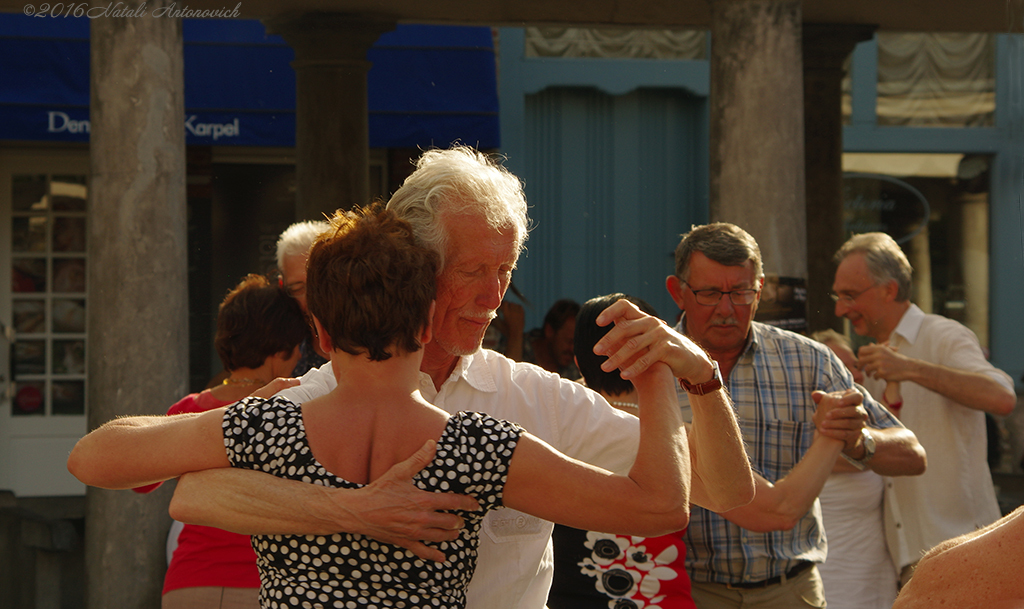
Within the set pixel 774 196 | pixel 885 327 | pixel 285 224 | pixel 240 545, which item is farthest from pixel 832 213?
pixel 240 545

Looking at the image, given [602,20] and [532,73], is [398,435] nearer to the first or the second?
[602,20]

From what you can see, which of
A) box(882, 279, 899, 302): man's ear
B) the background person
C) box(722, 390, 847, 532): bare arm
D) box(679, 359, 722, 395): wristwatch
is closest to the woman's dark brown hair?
the background person

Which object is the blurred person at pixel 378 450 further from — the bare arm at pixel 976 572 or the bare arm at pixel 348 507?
the bare arm at pixel 976 572

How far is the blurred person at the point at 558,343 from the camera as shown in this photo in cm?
721

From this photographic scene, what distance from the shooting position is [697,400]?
2.06m

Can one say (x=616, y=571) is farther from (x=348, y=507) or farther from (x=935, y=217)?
(x=935, y=217)

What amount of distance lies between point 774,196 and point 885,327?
131 centimetres

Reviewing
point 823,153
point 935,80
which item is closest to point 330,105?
point 823,153

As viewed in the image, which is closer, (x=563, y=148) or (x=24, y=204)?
(x=24, y=204)

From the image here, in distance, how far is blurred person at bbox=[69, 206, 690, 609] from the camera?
171 centimetres

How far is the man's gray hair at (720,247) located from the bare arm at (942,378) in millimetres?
861

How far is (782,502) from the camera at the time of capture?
9.64 feet

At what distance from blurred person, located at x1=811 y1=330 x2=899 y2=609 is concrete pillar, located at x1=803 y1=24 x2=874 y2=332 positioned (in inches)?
164

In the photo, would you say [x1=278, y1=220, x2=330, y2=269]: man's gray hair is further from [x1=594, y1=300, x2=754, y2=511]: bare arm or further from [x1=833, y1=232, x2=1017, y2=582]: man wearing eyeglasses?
[x1=594, y1=300, x2=754, y2=511]: bare arm
